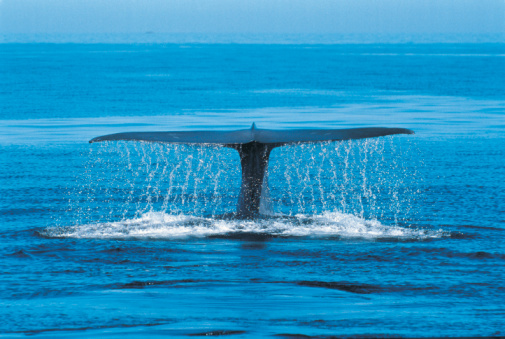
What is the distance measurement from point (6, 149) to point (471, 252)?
1462 cm

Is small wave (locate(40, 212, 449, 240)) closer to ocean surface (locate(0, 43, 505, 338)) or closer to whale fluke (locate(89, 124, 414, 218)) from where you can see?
ocean surface (locate(0, 43, 505, 338))

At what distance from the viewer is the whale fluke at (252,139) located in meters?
11.3

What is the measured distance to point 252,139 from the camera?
11836 mm

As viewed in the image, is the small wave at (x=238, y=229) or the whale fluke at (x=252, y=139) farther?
the small wave at (x=238, y=229)

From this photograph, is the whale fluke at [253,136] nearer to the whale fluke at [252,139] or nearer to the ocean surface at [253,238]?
the whale fluke at [252,139]

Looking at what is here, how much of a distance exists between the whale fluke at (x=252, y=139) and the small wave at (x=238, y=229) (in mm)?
447

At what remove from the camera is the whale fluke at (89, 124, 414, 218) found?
11.3 metres

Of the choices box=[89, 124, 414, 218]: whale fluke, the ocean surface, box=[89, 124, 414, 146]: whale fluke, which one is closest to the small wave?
the ocean surface

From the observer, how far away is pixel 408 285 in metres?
9.49

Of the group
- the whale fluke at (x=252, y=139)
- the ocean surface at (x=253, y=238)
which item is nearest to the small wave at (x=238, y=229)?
the ocean surface at (x=253, y=238)

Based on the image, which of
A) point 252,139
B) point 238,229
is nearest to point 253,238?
point 238,229

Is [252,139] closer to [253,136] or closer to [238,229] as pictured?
[253,136]

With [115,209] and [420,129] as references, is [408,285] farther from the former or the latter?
[420,129]

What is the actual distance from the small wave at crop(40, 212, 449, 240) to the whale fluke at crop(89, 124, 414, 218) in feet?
1.47
